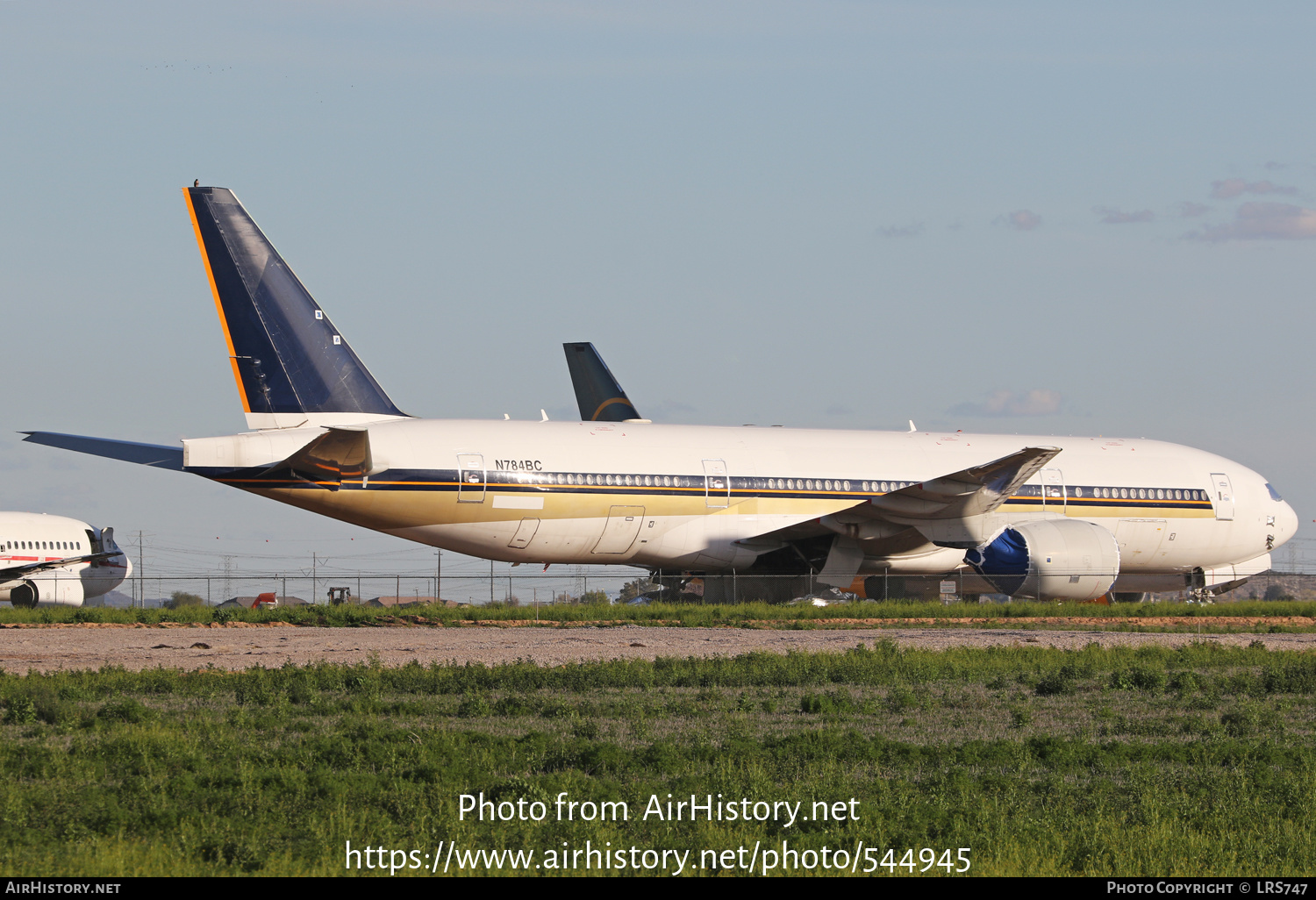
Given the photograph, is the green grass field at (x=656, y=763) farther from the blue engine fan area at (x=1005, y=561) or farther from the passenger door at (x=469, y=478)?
the blue engine fan area at (x=1005, y=561)

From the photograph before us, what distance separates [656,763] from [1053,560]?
1014 inches

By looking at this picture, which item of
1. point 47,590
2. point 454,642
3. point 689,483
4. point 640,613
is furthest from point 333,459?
point 47,590

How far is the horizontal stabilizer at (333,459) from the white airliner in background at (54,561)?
23201 millimetres

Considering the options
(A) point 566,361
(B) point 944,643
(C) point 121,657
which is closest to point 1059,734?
(B) point 944,643

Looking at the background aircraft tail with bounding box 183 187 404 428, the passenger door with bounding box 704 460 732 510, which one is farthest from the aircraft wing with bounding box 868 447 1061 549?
the background aircraft tail with bounding box 183 187 404 428

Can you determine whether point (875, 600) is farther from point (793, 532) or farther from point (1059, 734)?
point (1059, 734)

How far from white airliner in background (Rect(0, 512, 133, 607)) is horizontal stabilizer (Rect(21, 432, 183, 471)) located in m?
21.9

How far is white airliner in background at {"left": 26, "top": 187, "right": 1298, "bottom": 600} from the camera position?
30.5m

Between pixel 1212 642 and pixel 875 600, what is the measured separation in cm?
1357

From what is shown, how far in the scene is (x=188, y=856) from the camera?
8.30m

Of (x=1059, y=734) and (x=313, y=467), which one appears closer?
(x=1059, y=734)

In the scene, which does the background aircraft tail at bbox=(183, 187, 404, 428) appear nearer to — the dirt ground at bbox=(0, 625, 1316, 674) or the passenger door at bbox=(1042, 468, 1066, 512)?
the dirt ground at bbox=(0, 625, 1316, 674)

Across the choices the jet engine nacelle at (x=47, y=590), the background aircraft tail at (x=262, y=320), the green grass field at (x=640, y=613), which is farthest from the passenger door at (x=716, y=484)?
the jet engine nacelle at (x=47, y=590)
